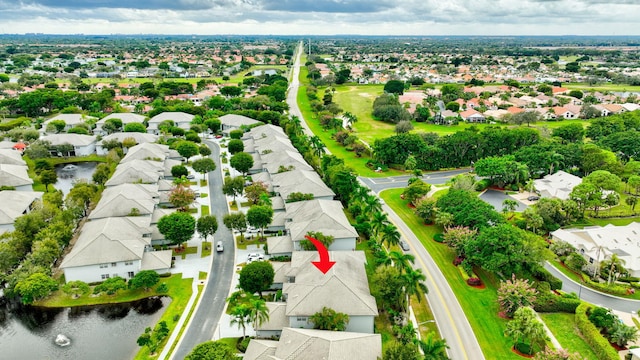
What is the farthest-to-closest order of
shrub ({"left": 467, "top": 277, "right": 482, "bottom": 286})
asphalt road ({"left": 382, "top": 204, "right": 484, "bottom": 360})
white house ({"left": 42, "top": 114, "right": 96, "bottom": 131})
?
white house ({"left": 42, "top": 114, "right": 96, "bottom": 131}) < shrub ({"left": 467, "top": 277, "right": 482, "bottom": 286}) < asphalt road ({"left": 382, "top": 204, "right": 484, "bottom": 360})

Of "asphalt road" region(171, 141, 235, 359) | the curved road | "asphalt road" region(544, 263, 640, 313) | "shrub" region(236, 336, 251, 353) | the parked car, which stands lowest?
"asphalt road" region(171, 141, 235, 359)

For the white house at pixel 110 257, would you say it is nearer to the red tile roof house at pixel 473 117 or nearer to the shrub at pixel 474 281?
the shrub at pixel 474 281

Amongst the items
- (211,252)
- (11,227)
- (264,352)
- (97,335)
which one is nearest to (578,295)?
(264,352)

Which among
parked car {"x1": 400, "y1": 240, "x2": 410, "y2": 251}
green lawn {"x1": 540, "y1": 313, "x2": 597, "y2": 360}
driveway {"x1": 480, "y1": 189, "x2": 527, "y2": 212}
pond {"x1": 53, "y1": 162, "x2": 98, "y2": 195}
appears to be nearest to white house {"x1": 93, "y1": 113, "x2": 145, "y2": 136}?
pond {"x1": 53, "y1": 162, "x2": 98, "y2": 195}

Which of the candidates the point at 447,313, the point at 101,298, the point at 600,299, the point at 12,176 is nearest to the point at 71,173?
the point at 12,176

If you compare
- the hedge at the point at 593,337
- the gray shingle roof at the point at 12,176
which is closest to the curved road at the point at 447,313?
the hedge at the point at 593,337

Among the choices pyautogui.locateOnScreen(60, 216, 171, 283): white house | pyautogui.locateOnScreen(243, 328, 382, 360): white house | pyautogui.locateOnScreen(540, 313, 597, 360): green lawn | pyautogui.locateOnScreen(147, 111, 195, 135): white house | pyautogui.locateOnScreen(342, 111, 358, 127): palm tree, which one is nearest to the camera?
pyautogui.locateOnScreen(243, 328, 382, 360): white house

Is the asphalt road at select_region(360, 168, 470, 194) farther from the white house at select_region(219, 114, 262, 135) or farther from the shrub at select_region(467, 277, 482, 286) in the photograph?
A: the white house at select_region(219, 114, 262, 135)

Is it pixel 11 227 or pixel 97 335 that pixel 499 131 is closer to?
pixel 97 335

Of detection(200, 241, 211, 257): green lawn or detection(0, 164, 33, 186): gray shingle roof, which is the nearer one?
detection(200, 241, 211, 257): green lawn
